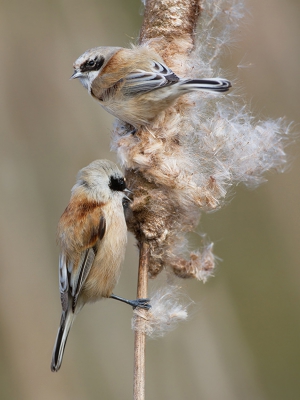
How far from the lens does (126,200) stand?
7.16ft

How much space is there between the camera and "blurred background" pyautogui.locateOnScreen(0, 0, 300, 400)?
303 centimetres

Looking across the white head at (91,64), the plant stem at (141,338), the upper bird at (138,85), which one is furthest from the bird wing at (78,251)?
the white head at (91,64)

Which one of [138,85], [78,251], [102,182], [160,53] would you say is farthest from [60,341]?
[160,53]

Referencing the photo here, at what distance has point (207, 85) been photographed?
200 cm

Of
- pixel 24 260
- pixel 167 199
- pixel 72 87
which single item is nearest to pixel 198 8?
pixel 167 199

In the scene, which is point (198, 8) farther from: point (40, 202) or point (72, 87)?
point (40, 202)

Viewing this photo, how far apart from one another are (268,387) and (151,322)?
1.75 m

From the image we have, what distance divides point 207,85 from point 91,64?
2.87ft

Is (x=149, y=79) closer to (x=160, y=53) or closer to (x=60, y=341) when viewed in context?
(x=160, y=53)

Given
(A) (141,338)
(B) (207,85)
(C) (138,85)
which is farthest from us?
(C) (138,85)

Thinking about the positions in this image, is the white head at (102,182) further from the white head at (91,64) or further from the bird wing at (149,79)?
the white head at (91,64)

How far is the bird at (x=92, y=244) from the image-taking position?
86.3 inches

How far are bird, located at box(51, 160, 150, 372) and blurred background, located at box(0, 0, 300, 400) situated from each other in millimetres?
889

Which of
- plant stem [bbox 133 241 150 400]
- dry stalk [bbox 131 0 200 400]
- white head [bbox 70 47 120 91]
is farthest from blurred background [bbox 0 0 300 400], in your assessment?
plant stem [bbox 133 241 150 400]
